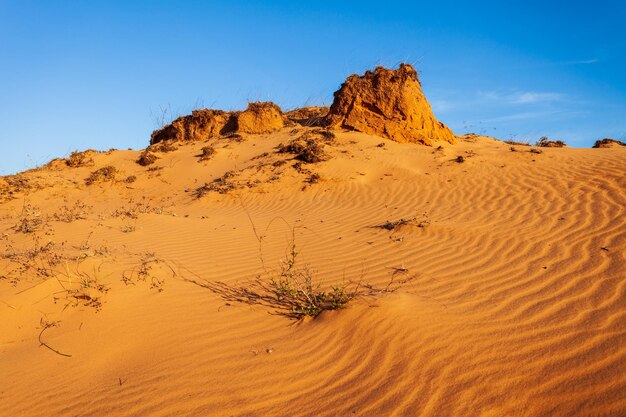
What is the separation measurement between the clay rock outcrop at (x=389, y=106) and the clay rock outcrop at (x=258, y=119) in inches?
112

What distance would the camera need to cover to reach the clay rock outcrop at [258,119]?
15539 mm

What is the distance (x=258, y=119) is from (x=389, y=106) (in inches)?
205

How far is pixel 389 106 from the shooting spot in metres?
13.3

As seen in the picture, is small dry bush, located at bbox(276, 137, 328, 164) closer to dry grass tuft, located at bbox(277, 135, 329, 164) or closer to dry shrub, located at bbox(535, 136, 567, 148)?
dry grass tuft, located at bbox(277, 135, 329, 164)

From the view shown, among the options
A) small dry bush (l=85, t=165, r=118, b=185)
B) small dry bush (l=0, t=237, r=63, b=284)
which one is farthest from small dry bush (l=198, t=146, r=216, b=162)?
small dry bush (l=0, t=237, r=63, b=284)

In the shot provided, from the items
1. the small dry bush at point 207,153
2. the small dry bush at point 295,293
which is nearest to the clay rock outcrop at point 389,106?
the small dry bush at point 207,153

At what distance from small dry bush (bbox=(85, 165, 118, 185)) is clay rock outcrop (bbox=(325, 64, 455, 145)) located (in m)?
7.73

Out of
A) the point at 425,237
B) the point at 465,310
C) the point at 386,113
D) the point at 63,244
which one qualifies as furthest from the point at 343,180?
the point at 465,310

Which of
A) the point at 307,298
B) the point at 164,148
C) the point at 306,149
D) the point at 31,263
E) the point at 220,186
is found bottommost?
the point at 307,298

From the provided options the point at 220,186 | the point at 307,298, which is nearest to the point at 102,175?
the point at 220,186

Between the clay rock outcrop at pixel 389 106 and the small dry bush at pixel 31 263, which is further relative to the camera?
the clay rock outcrop at pixel 389 106

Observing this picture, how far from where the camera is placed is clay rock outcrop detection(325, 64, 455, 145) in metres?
13.2

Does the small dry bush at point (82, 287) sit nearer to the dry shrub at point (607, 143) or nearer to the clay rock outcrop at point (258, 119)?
the clay rock outcrop at point (258, 119)

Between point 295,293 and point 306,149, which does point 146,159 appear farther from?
point 295,293
